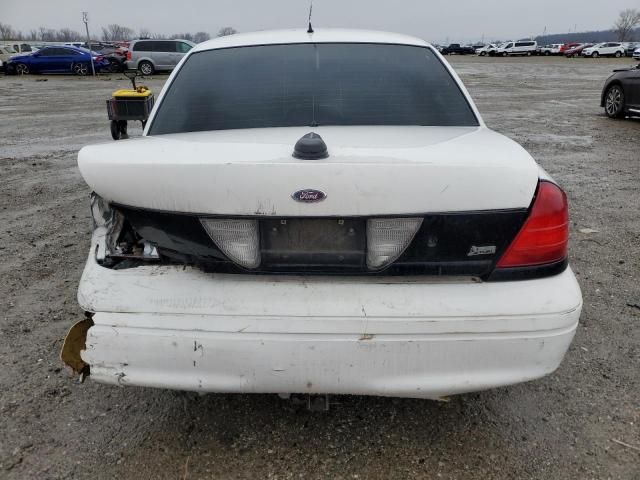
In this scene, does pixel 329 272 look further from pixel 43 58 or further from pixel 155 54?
pixel 43 58

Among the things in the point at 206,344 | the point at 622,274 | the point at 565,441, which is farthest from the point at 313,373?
the point at 622,274

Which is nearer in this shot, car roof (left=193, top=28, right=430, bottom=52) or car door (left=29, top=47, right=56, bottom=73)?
car roof (left=193, top=28, right=430, bottom=52)

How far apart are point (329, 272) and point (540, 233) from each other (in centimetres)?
74

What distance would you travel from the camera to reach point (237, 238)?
182cm

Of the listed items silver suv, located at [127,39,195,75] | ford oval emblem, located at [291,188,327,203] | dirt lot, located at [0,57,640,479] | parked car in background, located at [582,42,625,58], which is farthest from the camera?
parked car in background, located at [582,42,625,58]

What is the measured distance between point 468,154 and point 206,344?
3.60ft

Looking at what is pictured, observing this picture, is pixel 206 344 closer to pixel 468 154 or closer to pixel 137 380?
pixel 137 380

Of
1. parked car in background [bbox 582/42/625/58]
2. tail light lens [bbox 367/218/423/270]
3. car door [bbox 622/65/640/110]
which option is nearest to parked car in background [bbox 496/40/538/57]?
parked car in background [bbox 582/42/625/58]

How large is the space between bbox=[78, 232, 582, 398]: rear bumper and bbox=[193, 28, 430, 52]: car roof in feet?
5.39

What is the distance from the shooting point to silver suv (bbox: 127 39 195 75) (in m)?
27.4

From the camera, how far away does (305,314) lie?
1.76m

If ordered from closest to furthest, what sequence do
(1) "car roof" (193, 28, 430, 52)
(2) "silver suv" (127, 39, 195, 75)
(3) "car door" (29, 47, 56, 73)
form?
(1) "car roof" (193, 28, 430, 52) → (2) "silver suv" (127, 39, 195, 75) → (3) "car door" (29, 47, 56, 73)

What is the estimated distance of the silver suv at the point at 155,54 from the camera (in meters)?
27.4

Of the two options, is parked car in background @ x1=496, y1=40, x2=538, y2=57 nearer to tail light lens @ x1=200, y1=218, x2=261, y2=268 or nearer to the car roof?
the car roof
